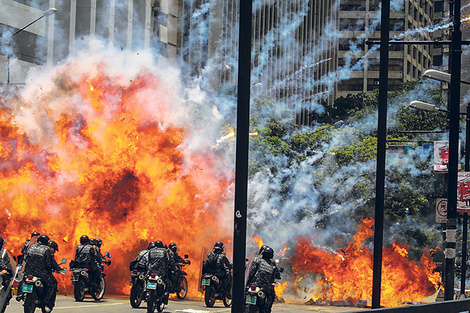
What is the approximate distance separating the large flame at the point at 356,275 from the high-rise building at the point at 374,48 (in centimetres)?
4302

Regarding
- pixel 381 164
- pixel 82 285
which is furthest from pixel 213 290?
pixel 381 164

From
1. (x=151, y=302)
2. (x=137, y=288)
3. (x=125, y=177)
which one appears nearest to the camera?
(x=151, y=302)

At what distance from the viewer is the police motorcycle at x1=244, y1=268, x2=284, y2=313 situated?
13953mm

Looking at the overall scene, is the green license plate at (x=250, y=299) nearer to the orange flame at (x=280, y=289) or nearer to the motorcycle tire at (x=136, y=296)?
the motorcycle tire at (x=136, y=296)

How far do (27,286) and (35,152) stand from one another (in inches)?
346

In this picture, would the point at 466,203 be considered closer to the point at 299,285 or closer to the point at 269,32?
the point at 299,285

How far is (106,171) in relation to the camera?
22.1m

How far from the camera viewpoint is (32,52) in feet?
116

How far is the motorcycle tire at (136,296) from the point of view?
17.2 m

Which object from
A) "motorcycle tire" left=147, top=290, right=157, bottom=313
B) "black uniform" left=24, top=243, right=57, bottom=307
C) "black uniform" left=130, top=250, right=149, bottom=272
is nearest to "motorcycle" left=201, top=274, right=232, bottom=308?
"black uniform" left=130, top=250, right=149, bottom=272

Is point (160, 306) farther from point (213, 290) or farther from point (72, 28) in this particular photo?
point (72, 28)

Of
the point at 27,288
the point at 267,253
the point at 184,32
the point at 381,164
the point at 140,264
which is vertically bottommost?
the point at 27,288

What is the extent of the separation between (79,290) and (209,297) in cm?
304

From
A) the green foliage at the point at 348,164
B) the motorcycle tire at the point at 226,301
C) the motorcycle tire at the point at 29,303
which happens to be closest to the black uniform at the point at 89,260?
the motorcycle tire at the point at 226,301
